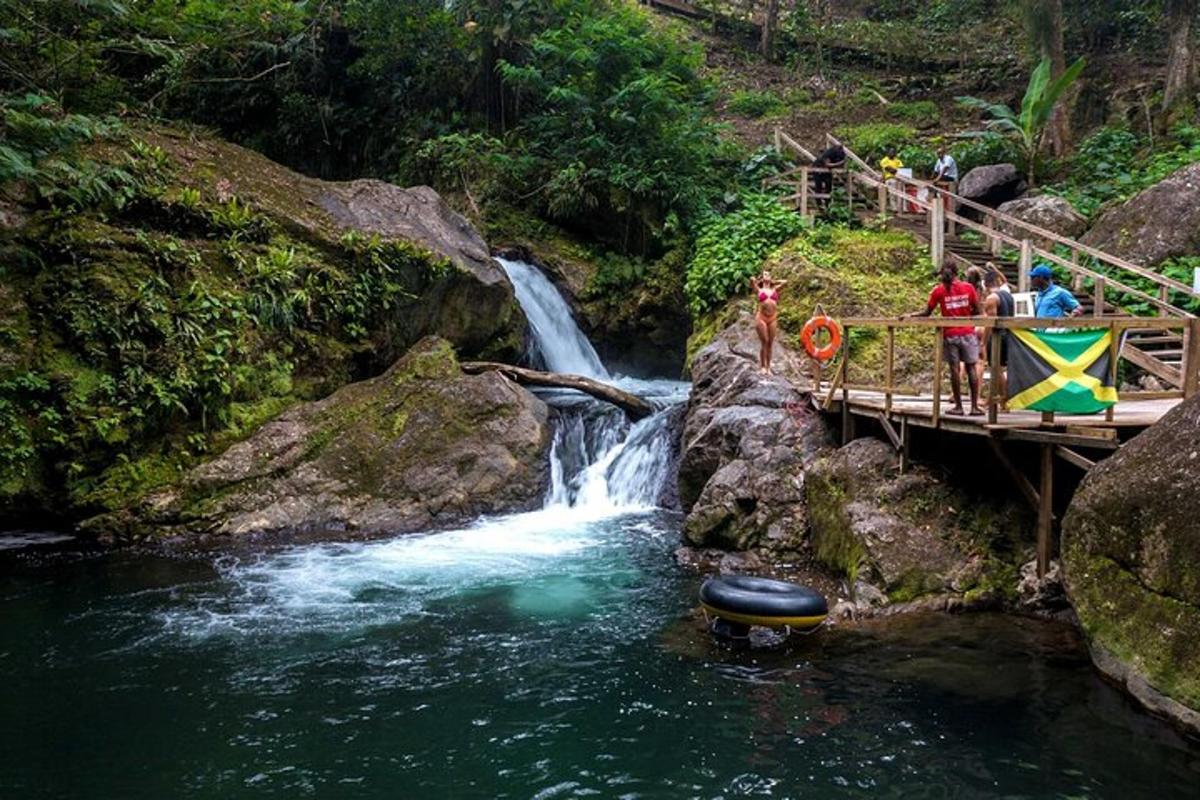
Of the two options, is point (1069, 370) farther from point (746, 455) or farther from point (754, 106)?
point (754, 106)

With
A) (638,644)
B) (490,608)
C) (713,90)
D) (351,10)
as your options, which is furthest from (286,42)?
(638,644)

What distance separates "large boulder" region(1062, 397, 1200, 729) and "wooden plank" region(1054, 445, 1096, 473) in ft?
2.66

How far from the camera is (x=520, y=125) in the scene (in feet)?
77.8

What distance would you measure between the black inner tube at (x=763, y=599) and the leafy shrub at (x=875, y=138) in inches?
758

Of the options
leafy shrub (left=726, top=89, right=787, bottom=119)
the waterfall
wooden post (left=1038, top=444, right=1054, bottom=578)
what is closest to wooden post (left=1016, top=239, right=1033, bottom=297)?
the waterfall

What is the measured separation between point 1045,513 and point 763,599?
3.20 meters

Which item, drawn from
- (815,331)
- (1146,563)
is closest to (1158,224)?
(815,331)

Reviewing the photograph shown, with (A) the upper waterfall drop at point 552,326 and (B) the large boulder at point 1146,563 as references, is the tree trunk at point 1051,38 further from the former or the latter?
(B) the large boulder at point 1146,563

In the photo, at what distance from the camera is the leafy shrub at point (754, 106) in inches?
1185

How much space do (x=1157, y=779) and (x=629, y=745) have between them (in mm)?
3655

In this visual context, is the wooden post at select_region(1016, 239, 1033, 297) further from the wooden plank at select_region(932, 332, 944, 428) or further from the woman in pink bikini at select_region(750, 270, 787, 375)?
the wooden plank at select_region(932, 332, 944, 428)

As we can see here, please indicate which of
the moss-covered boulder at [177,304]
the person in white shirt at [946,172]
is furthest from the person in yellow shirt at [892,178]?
the moss-covered boulder at [177,304]

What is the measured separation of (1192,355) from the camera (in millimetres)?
8586

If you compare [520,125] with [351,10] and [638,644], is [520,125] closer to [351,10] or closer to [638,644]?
[351,10]
